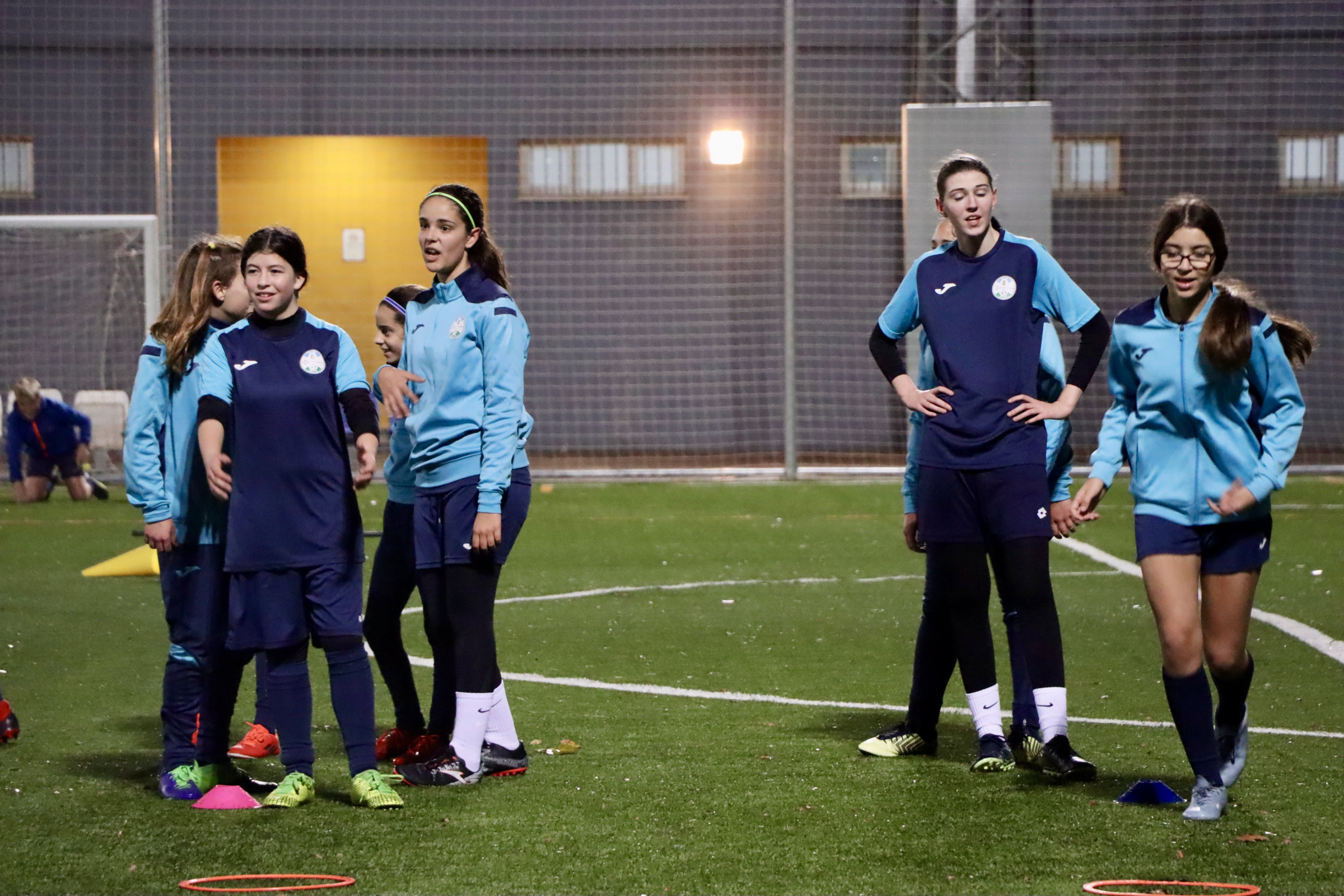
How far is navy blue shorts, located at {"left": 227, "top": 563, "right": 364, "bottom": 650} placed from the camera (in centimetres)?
399

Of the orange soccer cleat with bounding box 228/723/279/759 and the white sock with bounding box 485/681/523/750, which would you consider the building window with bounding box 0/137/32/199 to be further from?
the white sock with bounding box 485/681/523/750

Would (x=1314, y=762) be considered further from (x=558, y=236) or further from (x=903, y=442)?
(x=558, y=236)

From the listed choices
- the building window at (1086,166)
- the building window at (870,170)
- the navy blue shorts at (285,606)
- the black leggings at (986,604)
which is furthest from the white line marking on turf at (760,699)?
the building window at (1086,166)

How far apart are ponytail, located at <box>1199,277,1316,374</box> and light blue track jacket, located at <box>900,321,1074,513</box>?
586mm

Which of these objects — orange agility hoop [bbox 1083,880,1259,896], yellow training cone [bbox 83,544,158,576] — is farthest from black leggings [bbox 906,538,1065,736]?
yellow training cone [bbox 83,544,158,576]

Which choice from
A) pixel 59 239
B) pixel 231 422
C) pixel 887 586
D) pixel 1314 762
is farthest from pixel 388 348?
pixel 59 239

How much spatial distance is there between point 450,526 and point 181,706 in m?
0.92

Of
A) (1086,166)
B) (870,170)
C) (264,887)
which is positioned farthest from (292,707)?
(1086,166)

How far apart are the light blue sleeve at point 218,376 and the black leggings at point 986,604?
2000 millimetres

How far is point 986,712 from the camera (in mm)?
4480

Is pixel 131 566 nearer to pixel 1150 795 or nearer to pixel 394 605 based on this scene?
pixel 394 605

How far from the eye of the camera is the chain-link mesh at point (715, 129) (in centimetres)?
1609

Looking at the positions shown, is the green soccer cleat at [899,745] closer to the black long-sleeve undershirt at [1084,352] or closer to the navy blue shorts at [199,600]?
the black long-sleeve undershirt at [1084,352]

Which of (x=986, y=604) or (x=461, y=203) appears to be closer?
(x=461, y=203)
